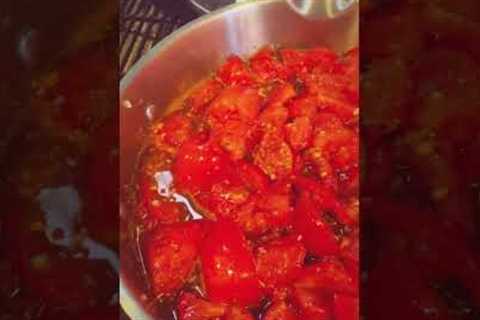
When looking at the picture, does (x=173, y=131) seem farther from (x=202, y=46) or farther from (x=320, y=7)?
(x=320, y=7)

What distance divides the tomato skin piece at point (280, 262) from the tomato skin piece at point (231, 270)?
16 millimetres

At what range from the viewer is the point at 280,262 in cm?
136

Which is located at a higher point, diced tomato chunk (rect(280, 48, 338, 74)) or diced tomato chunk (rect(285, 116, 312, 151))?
diced tomato chunk (rect(280, 48, 338, 74))

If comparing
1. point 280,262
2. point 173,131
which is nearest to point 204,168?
point 173,131

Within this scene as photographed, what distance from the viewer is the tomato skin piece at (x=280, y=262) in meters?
1.36

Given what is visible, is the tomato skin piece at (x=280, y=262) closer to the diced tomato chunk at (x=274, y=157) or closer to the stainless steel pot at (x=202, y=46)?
the diced tomato chunk at (x=274, y=157)

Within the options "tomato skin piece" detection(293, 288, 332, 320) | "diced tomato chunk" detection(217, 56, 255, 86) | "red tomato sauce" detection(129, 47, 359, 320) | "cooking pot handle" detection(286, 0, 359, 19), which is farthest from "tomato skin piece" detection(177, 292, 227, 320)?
"cooking pot handle" detection(286, 0, 359, 19)

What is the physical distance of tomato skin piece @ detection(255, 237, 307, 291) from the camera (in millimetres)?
1359

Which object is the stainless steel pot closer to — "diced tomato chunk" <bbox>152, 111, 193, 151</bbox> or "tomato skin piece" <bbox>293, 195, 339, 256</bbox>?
"diced tomato chunk" <bbox>152, 111, 193, 151</bbox>

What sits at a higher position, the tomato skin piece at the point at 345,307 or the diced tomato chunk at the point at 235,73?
the diced tomato chunk at the point at 235,73

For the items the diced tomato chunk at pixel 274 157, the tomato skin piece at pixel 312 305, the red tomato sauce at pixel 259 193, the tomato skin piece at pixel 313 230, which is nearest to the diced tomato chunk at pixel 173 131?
the red tomato sauce at pixel 259 193

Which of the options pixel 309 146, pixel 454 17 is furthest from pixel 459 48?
pixel 309 146

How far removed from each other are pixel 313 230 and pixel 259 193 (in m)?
0.11

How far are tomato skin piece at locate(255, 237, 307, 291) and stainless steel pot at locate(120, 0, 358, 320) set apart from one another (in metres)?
0.26
